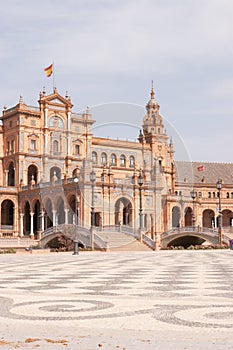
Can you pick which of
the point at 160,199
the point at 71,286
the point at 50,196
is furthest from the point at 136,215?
the point at 71,286

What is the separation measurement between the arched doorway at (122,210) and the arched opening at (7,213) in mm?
15933

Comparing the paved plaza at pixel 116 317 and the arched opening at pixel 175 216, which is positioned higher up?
the arched opening at pixel 175 216

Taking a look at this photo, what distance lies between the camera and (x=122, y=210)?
7200cm

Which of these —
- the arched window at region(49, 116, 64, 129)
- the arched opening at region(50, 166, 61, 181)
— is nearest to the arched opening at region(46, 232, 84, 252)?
the arched opening at region(50, 166, 61, 181)

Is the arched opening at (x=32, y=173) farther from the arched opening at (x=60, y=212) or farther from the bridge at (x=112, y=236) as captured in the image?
the bridge at (x=112, y=236)

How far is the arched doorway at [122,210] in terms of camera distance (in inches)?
2790

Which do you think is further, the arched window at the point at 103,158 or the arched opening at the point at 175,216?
the arched opening at the point at 175,216

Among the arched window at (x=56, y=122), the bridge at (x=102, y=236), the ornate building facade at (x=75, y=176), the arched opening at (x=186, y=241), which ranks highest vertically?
the arched window at (x=56, y=122)

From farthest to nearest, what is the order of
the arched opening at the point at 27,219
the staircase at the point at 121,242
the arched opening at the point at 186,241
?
the arched opening at the point at 27,219 → the arched opening at the point at 186,241 → the staircase at the point at 121,242

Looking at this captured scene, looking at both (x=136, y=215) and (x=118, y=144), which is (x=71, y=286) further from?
(x=118, y=144)

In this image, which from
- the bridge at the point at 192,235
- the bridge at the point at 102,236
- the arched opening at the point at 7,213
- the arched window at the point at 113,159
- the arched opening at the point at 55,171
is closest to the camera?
the bridge at the point at 102,236

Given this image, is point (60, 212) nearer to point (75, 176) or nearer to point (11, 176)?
point (75, 176)

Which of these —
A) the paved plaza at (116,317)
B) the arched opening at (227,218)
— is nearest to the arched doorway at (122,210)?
the arched opening at (227,218)

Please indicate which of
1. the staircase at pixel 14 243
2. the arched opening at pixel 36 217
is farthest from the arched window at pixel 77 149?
the staircase at pixel 14 243
